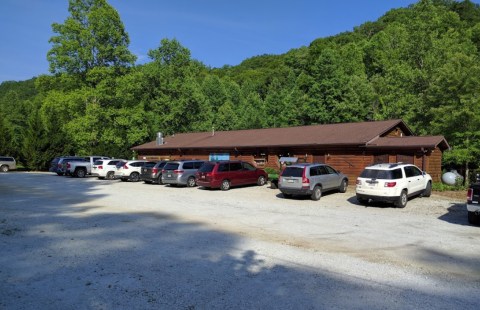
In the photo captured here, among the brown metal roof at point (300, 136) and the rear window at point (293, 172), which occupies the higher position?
the brown metal roof at point (300, 136)

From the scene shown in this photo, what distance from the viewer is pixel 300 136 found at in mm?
28203

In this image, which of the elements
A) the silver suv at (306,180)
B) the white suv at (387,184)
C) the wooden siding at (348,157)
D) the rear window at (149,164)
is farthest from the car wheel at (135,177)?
the white suv at (387,184)

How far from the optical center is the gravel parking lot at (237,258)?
5.54m

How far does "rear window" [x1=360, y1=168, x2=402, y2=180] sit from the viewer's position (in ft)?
48.5

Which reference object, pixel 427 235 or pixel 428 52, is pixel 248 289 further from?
pixel 428 52

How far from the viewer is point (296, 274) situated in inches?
262

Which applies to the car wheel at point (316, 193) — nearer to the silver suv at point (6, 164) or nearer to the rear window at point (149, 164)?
the rear window at point (149, 164)

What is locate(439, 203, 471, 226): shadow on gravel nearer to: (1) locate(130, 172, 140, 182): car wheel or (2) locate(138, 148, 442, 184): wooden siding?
(2) locate(138, 148, 442, 184): wooden siding

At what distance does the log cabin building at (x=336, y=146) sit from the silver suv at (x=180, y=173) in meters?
6.48

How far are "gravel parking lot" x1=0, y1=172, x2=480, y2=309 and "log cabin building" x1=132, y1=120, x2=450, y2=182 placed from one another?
842 centimetres

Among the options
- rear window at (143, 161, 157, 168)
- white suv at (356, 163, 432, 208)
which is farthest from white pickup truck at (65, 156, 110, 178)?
white suv at (356, 163, 432, 208)

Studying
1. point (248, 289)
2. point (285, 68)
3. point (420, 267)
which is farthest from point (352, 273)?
point (285, 68)

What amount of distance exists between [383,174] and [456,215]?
2.95 meters

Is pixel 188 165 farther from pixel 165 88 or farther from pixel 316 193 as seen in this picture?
pixel 165 88
